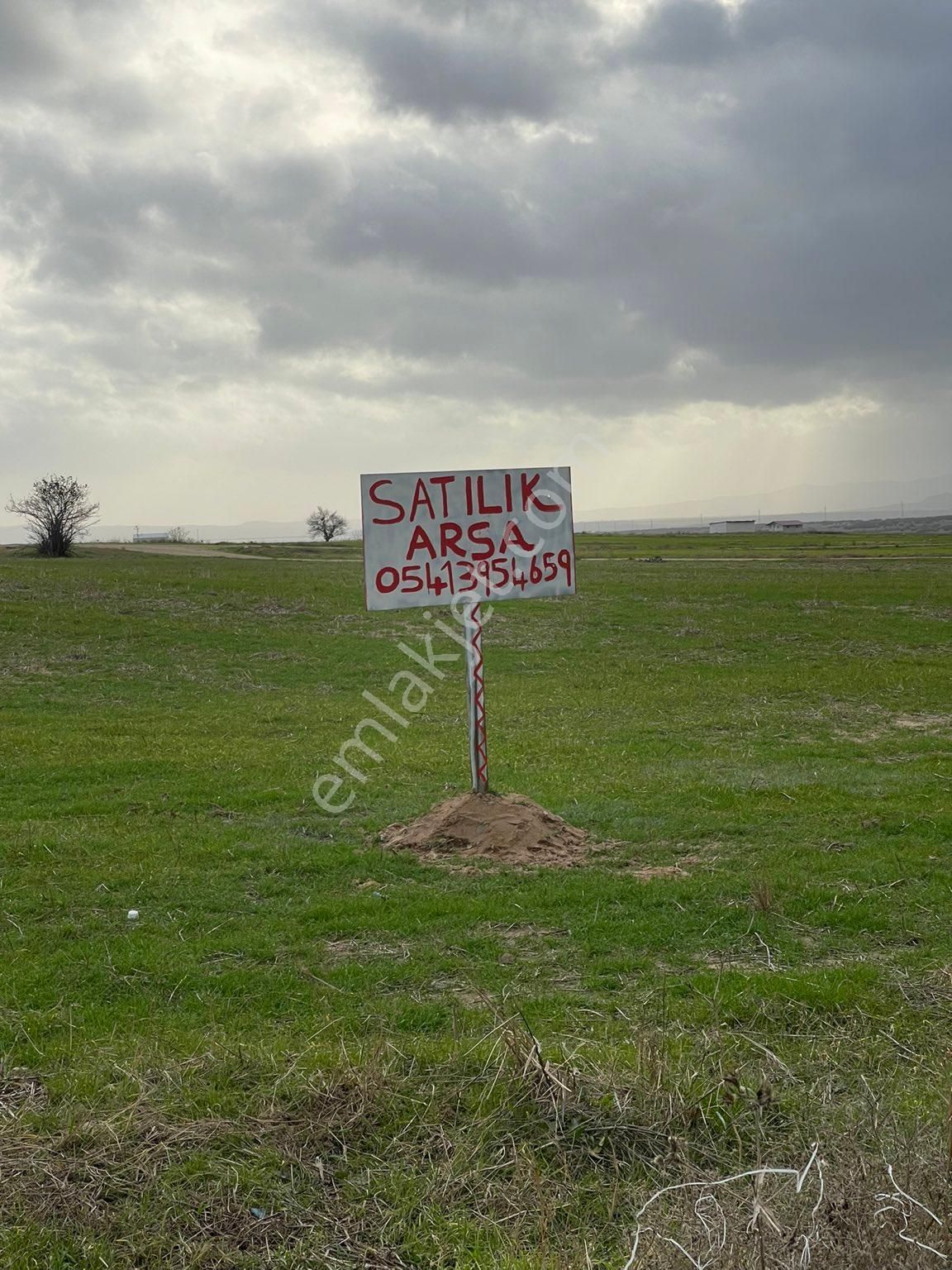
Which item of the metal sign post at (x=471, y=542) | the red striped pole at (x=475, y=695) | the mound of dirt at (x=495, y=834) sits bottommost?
the mound of dirt at (x=495, y=834)

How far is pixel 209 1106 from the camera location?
412cm

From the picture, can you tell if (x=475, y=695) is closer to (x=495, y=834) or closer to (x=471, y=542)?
(x=495, y=834)

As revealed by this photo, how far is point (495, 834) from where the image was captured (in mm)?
8344

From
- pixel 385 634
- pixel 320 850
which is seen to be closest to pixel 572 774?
pixel 320 850

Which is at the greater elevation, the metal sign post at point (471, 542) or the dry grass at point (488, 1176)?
the metal sign post at point (471, 542)

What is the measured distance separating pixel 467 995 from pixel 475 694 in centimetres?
349

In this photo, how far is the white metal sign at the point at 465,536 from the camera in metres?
8.23

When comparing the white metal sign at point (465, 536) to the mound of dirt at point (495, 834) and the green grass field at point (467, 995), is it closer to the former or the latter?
the mound of dirt at point (495, 834)

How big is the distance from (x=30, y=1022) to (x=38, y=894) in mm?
2230

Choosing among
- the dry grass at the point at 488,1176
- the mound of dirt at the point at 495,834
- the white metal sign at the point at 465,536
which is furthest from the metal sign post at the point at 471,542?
the dry grass at the point at 488,1176

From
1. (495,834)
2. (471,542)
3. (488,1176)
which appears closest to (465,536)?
(471,542)

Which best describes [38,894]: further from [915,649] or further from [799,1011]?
[915,649]

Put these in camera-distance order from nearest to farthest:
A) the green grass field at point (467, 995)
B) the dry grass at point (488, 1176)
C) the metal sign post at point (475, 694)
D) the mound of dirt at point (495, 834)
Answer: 1. the dry grass at point (488, 1176)
2. the green grass field at point (467, 995)
3. the mound of dirt at point (495, 834)
4. the metal sign post at point (475, 694)

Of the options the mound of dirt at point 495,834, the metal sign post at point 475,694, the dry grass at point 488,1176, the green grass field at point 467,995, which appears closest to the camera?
the dry grass at point 488,1176
